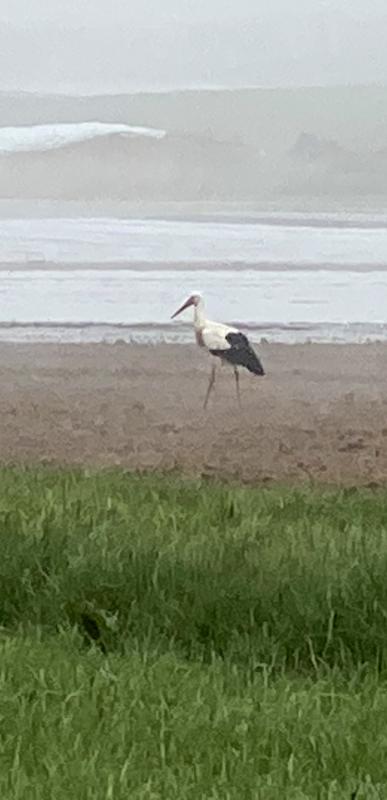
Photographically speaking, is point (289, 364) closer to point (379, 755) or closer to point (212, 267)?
point (212, 267)

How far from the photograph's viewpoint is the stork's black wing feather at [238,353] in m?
10.7

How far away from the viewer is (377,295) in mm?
11773

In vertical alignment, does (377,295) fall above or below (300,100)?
below

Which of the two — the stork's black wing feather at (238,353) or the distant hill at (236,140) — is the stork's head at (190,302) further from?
the distant hill at (236,140)

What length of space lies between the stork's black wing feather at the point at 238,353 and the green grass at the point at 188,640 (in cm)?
195

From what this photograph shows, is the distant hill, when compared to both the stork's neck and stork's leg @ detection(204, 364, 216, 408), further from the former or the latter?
stork's leg @ detection(204, 364, 216, 408)

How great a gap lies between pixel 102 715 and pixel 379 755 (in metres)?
0.72

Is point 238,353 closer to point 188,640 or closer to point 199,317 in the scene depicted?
point 199,317

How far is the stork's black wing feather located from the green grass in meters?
1.95

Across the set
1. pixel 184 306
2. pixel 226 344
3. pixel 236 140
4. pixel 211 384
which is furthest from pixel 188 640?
pixel 236 140

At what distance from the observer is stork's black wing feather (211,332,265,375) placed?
35.0ft

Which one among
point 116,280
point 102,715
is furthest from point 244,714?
point 116,280

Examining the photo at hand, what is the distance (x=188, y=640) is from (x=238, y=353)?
4.54 metres

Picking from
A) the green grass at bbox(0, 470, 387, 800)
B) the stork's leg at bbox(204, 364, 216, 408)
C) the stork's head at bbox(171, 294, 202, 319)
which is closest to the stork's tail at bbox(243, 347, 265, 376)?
the stork's leg at bbox(204, 364, 216, 408)
